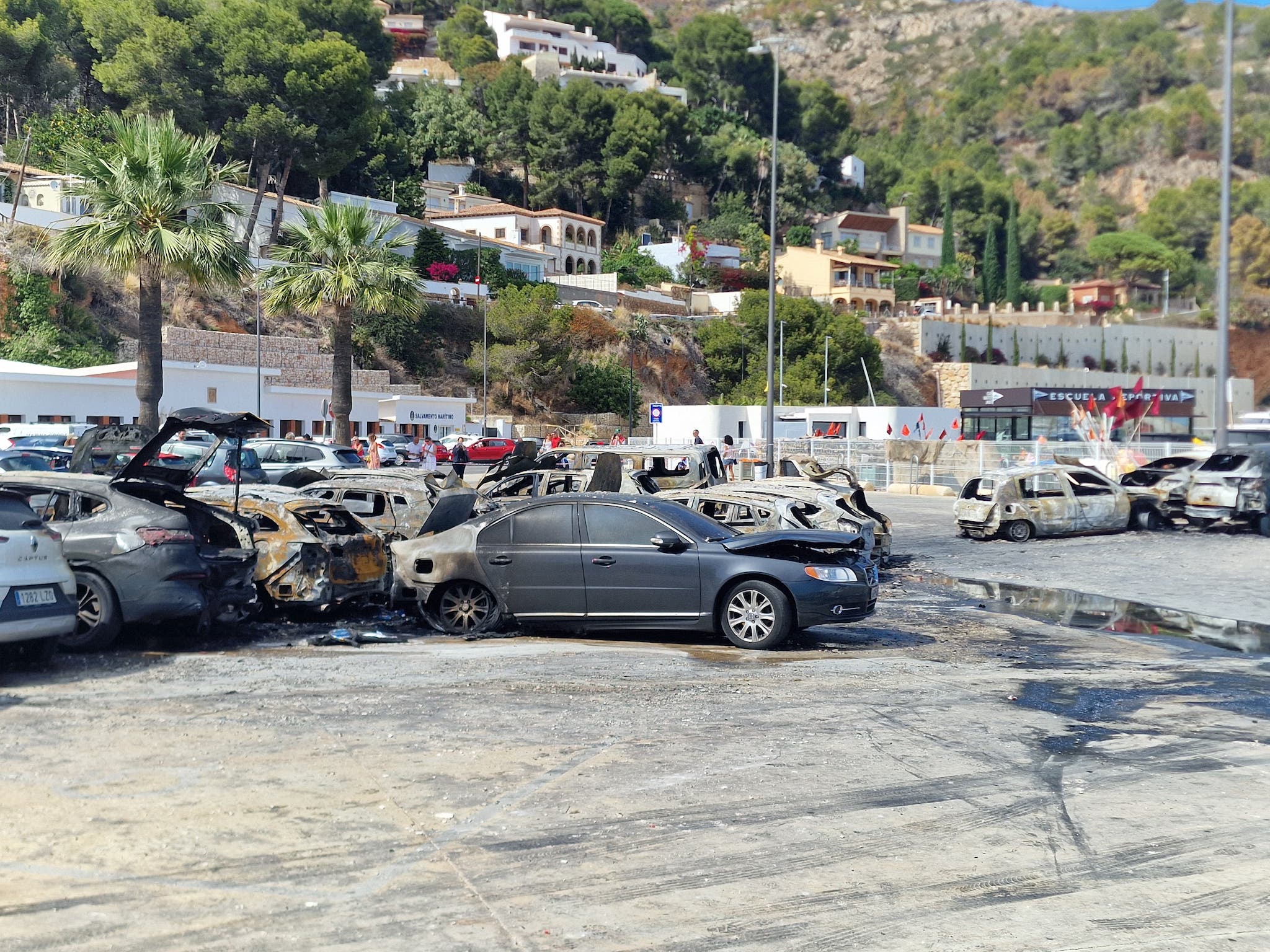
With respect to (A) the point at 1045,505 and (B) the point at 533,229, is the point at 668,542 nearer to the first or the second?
(A) the point at 1045,505

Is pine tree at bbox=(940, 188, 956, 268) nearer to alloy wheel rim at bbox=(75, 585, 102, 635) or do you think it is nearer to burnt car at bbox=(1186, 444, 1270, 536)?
burnt car at bbox=(1186, 444, 1270, 536)

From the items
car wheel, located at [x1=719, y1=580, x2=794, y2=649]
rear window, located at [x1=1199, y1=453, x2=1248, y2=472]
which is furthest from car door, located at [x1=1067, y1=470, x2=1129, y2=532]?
car wheel, located at [x1=719, y1=580, x2=794, y2=649]

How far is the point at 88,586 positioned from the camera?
10.5 metres

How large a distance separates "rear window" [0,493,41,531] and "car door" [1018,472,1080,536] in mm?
18927

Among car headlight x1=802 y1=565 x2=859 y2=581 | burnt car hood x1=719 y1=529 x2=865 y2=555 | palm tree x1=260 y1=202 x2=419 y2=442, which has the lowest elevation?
car headlight x1=802 y1=565 x2=859 y2=581

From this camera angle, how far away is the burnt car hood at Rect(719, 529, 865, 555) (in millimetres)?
11742

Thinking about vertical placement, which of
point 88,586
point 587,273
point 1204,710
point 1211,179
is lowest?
point 1204,710

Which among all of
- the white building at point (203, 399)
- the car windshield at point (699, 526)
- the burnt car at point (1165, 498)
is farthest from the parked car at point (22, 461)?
the burnt car at point (1165, 498)

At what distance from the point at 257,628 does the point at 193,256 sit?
16885mm

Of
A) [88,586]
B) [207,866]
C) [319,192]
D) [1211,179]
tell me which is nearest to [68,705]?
[88,586]

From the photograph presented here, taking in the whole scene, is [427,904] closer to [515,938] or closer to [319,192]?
[515,938]

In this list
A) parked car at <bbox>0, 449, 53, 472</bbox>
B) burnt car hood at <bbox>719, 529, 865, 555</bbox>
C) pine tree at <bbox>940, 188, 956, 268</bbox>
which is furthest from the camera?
pine tree at <bbox>940, 188, 956, 268</bbox>

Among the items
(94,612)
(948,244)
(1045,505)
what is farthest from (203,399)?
(948,244)

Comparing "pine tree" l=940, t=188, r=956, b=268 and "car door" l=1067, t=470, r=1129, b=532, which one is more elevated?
"pine tree" l=940, t=188, r=956, b=268
